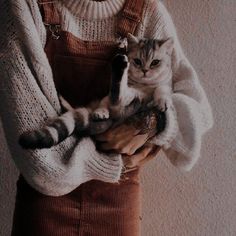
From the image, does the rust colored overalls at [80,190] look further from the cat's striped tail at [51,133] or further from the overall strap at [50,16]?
the cat's striped tail at [51,133]

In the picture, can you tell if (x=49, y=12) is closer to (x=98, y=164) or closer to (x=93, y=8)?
(x=93, y=8)

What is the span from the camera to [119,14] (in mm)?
934

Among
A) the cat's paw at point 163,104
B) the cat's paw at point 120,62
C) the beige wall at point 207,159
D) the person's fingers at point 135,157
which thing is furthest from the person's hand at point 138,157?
the beige wall at point 207,159

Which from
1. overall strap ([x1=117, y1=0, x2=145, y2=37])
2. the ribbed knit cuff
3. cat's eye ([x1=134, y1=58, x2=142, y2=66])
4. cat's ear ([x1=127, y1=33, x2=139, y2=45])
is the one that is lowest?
the ribbed knit cuff

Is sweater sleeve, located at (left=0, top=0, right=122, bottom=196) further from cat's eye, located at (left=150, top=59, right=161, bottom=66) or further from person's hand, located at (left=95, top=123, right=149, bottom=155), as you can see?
cat's eye, located at (left=150, top=59, right=161, bottom=66)

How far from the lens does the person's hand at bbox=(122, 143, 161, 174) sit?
0.89m

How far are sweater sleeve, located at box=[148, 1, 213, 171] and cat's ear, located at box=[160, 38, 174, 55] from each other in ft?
0.08

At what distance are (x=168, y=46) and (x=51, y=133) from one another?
34 cm

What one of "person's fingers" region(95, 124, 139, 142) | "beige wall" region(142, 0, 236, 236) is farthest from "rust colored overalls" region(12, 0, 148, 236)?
"beige wall" region(142, 0, 236, 236)

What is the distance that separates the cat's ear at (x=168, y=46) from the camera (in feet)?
2.95

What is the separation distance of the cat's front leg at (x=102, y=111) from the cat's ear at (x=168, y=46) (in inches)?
6.8

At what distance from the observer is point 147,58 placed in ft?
2.98

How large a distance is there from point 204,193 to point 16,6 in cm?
73

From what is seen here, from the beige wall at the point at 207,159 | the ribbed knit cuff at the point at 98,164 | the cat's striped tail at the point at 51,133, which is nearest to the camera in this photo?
the cat's striped tail at the point at 51,133
